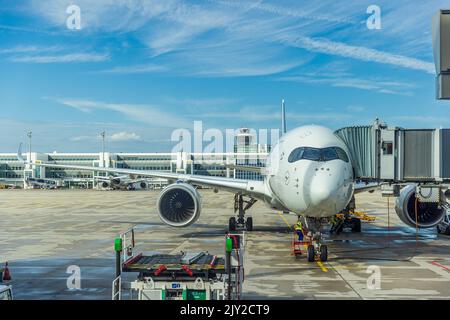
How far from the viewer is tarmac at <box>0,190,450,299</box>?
11930 mm

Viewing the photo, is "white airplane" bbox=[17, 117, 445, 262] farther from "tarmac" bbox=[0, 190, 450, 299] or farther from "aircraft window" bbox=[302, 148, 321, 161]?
"tarmac" bbox=[0, 190, 450, 299]

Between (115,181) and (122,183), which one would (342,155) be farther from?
(122,183)

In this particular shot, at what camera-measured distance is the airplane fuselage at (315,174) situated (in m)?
14.2

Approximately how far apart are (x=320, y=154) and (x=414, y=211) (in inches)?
313

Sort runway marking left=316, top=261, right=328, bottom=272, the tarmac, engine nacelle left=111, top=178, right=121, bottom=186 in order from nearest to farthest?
the tarmac, runway marking left=316, top=261, right=328, bottom=272, engine nacelle left=111, top=178, right=121, bottom=186

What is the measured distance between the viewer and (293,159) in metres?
15.8

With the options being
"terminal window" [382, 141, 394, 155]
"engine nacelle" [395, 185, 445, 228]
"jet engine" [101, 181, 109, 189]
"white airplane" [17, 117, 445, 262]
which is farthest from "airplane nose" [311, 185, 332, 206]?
"jet engine" [101, 181, 109, 189]

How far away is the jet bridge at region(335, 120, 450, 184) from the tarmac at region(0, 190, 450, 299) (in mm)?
2870

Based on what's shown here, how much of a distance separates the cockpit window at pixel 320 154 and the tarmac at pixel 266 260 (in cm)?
339

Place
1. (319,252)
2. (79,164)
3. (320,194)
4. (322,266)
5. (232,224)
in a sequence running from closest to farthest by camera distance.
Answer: (320,194)
(322,266)
(319,252)
(232,224)
(79,164)

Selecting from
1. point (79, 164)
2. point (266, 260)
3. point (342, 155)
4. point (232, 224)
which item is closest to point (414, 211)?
point (342, 155)

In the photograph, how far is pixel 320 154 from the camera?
15.1 meters

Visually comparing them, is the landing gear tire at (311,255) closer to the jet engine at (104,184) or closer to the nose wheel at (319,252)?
the nose wheel at (319,252)
